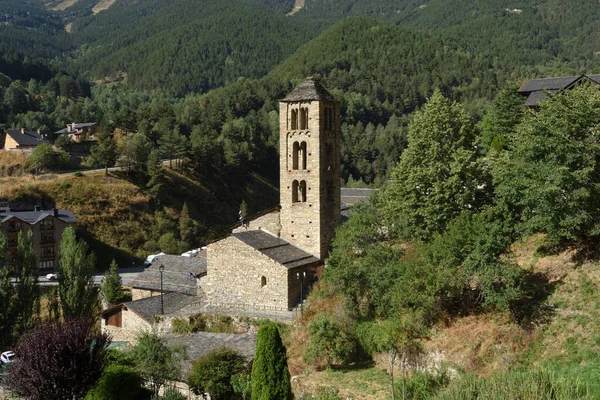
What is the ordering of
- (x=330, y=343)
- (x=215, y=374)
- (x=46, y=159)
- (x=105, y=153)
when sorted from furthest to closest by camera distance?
(x=46, y=159) → (x=105, y=153) → (x=330, y=343) → (x=215, y=374)

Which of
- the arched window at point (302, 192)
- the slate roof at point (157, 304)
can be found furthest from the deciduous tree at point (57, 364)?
the arched window at point (302, 192)

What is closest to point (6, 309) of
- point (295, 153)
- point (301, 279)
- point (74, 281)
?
point (74, 281)

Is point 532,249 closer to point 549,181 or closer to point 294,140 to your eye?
point 549,181

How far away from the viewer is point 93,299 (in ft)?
120

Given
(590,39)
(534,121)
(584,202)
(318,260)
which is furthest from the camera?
(590,39)

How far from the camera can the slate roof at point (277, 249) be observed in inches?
1228

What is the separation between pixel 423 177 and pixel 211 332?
13244 millimetres

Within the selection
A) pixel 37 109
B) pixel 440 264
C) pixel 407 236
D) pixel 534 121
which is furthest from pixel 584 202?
pixel 37 109

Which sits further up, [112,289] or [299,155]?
[299,155]

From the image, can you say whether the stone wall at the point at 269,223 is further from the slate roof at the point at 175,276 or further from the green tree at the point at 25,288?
the green tree at the point at 25,288

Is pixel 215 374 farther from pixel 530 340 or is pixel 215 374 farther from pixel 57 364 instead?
pixel 530 340

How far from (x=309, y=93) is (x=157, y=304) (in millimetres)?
15686

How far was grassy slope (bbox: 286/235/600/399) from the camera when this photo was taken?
66.2ft

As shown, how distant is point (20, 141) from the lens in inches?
3359
